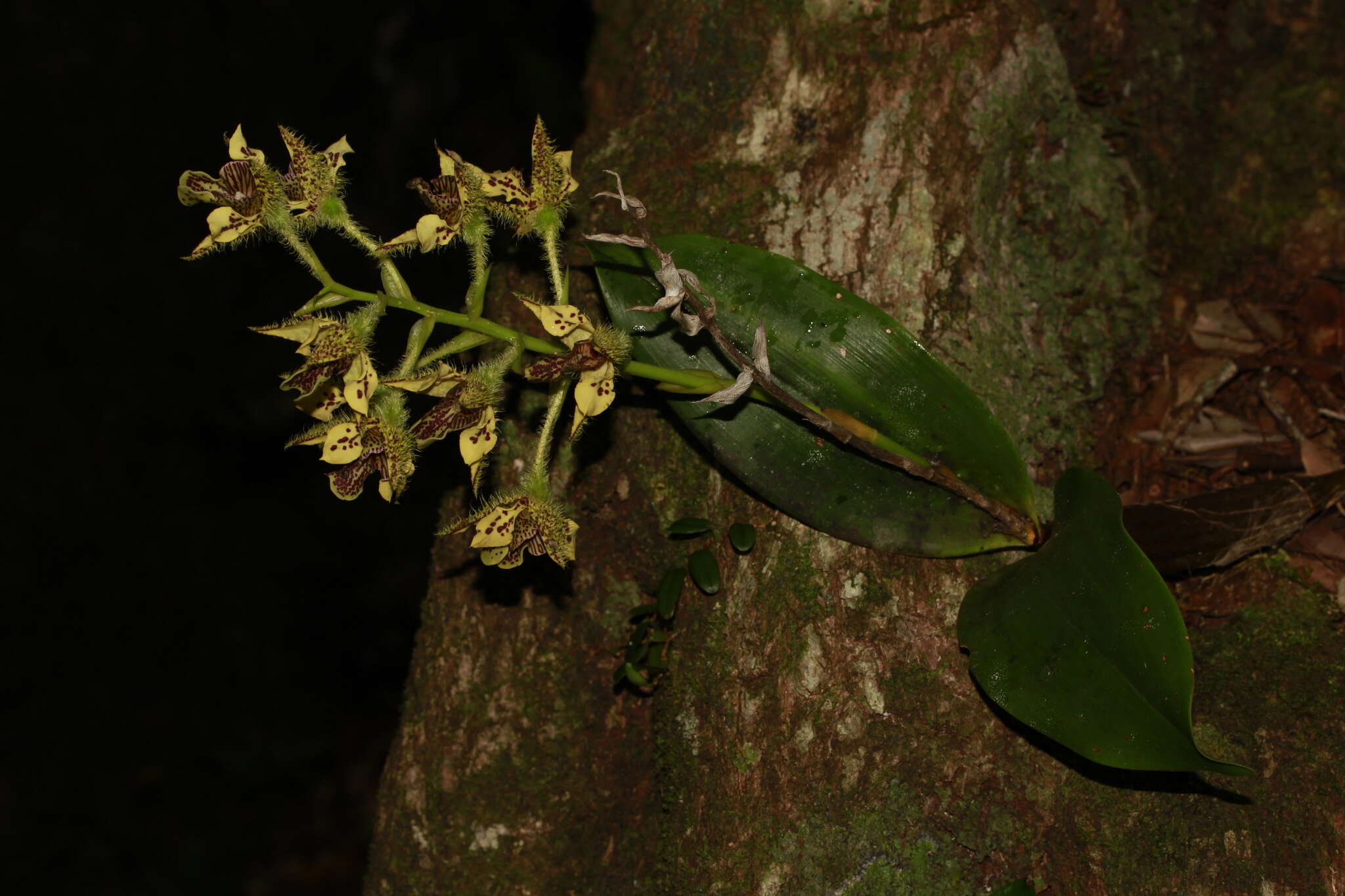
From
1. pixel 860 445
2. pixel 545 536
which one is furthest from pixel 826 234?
pixel 545 536

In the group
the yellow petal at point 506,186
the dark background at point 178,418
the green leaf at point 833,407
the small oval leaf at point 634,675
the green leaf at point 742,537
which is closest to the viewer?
the yellow petal at point 506,186

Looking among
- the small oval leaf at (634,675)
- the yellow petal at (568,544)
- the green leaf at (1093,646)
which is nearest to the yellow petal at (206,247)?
the yellow petal at (568,544)

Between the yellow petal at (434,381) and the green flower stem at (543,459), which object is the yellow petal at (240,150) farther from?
the green flower stem at (543,459)

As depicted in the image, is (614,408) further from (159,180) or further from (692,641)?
(159,180)

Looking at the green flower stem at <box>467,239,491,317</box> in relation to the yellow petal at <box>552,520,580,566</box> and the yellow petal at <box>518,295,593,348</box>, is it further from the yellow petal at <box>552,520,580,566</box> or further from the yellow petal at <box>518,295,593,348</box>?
the yellow petal at <box>552,520,580,566</box>

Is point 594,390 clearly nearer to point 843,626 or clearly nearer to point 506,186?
point 506,186
